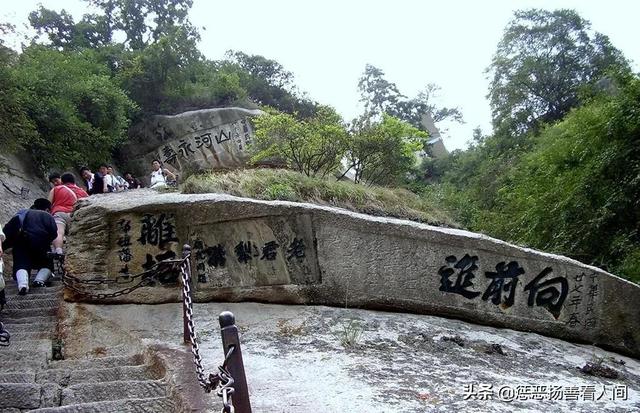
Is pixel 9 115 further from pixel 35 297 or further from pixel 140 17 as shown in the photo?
pixel 140 17

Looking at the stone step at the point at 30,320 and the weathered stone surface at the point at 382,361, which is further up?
the stone step at the point at 30,320

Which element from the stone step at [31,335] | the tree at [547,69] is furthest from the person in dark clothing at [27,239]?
the tree at [547,69]

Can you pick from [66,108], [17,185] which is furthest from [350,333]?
[66,108]

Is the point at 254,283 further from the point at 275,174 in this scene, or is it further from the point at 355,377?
the point at 275,174

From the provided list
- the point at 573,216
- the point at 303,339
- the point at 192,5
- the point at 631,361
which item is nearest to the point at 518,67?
the point at 192,5

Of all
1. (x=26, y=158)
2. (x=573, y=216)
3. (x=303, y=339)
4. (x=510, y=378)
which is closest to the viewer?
(x=510, y=378)

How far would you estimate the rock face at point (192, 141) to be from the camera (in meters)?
18.5

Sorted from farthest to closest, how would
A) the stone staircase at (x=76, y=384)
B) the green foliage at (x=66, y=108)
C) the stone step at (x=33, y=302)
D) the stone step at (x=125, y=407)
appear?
the green foliage at (x=66, y=108) → the stone step at (x=33, y=302) → the stone staircase at (x=76, y=384) → the stone step at (x=125, y=407)

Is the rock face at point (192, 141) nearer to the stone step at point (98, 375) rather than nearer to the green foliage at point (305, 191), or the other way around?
the green foliage at point (305, 191)

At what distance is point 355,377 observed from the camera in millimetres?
4301

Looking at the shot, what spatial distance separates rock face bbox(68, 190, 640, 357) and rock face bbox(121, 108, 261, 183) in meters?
11.3

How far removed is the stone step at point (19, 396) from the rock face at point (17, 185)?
875 cm

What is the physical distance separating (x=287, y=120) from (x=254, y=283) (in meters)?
5.71

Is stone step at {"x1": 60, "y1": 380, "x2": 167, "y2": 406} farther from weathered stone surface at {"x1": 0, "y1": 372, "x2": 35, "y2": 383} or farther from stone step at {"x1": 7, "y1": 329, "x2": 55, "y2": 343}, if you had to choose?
stone step at {"x1": 7, "y1": 329, "x2": 55, "y2": 343}
